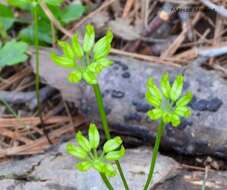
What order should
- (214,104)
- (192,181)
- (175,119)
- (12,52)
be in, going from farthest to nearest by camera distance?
(12,52)
(214,104)
(192,181)
(175,119)

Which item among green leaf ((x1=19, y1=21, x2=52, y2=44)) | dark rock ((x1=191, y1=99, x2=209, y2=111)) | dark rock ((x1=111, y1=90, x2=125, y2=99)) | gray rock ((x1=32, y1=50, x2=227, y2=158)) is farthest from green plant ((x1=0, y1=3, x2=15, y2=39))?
dark rock ((x1=191, y1=99, x2=209, y2=111))

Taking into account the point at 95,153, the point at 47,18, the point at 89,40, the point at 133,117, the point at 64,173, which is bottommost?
the point at 64,173

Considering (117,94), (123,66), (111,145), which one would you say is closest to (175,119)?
(111,145)

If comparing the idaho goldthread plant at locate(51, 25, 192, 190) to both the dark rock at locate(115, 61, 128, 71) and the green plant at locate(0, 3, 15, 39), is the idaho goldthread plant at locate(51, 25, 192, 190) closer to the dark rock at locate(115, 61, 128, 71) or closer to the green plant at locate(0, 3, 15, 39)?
the dark rock at locate(115, 61, 128, 71)

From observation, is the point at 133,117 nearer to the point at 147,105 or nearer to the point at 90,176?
the point at 147,105

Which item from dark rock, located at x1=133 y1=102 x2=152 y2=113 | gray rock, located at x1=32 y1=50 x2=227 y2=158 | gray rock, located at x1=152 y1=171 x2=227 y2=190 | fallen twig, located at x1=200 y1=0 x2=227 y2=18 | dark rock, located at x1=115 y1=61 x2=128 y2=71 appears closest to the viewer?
gray rock, located at x1=152 y1=171 x2=227 y2=190

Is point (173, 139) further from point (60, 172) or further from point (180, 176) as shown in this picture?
point (60, 172)

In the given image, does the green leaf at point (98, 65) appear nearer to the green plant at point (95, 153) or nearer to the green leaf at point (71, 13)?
the green plant at point (95, 153)
